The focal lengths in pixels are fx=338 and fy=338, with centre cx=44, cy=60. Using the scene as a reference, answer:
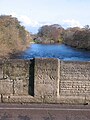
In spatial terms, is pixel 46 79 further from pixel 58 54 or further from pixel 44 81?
pixel 58 54

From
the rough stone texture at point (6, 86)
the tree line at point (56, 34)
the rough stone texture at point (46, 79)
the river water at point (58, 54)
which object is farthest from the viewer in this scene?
the tree line at point (56, 34)

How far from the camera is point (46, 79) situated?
34.0 feet

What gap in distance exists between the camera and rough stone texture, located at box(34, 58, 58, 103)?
1029 centimetres

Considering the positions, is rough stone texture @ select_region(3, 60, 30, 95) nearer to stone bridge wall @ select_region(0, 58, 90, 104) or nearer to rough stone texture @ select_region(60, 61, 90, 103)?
stone bridge wall @ select_region(0, 58, 90, 104)

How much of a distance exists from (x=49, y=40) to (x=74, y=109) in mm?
157341

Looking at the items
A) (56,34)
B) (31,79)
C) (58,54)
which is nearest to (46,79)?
(31,79)

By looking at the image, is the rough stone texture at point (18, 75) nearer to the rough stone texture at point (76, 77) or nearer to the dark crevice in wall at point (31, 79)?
the dark crevice in wall at point (31, 79)

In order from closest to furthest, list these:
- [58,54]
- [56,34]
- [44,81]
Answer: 1. [44,81]
2. [58,54]
3. [56,34]

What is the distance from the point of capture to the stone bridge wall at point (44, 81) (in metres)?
10.3

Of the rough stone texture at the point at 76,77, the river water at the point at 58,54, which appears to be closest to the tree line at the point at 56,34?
the river water at the point at 58,54

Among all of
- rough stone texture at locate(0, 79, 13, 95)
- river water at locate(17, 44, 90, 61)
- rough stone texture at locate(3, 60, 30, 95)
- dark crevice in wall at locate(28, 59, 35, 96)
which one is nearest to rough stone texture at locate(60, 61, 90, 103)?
dark crevice in wall at locate(28, 59, 35, 96)

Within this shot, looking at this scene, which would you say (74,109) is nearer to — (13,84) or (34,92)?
(34,92)

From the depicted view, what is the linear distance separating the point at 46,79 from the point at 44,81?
87mm

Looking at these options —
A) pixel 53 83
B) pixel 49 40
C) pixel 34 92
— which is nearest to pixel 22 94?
pixel 34 92
